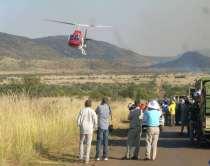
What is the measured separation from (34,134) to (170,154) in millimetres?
4696

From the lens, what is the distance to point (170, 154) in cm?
2344

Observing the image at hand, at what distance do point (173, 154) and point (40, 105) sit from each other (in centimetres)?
608

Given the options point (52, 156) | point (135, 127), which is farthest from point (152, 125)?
point (52, 156)

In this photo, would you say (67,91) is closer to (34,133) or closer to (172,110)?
(172,110)

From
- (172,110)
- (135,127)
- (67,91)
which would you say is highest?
(67,91)

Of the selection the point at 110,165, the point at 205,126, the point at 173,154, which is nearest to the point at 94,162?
the point at 110,165

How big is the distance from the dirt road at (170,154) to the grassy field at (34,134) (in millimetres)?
1389

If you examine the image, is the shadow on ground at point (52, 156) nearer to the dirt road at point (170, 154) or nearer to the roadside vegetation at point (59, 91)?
the dirt road at point (170, 154)

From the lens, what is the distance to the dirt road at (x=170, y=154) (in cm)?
2031

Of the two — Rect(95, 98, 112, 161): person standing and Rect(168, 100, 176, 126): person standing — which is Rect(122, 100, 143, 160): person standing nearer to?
Rect(95, 98, 112, 161): person standing

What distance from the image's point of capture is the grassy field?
18.7m

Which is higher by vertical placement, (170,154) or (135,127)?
(135,127)

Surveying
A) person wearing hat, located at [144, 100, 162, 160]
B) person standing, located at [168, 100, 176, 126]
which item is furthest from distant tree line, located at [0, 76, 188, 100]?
person wearing hat, located at [144, 100, 162, 160]

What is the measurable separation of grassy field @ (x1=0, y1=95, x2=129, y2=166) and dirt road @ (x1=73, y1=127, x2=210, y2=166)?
1389mm
